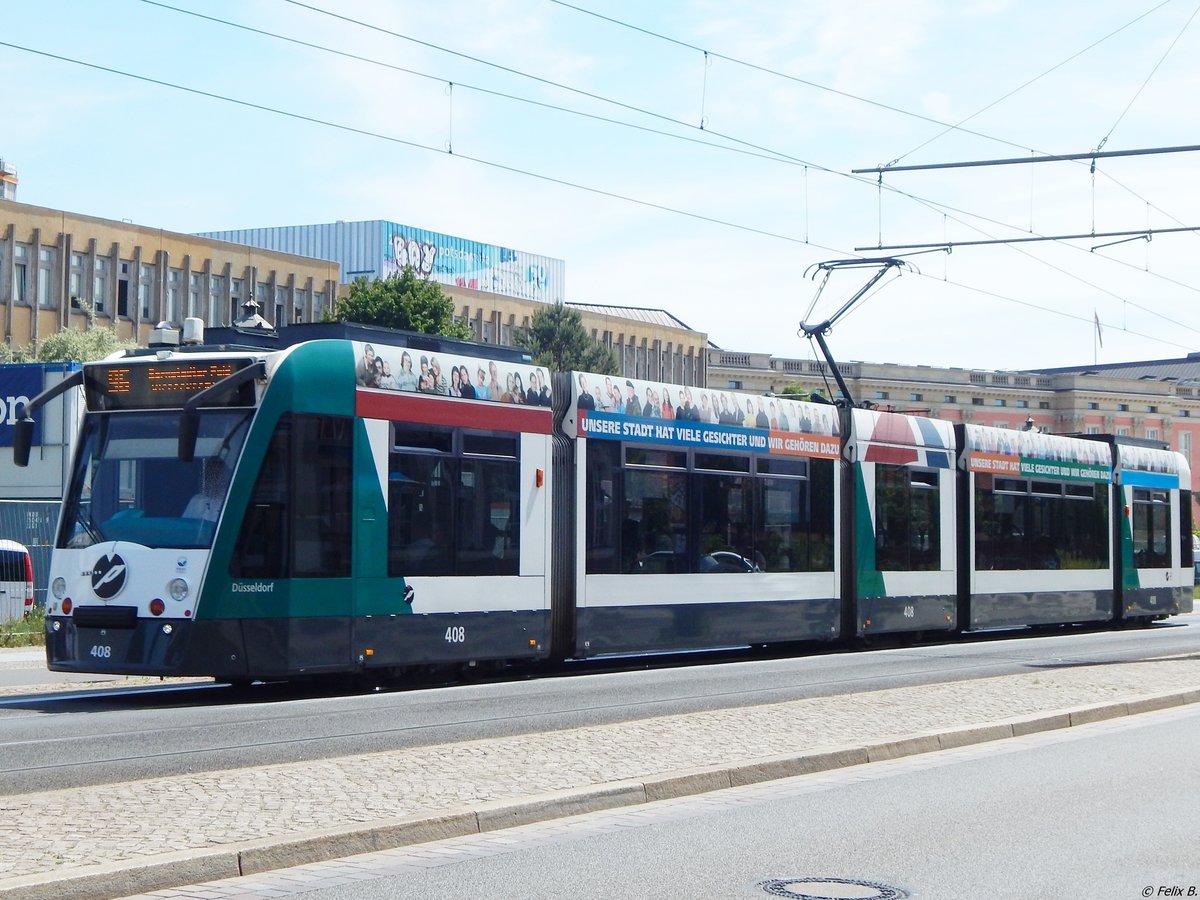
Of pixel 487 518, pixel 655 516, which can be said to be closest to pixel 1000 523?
pixel 655 516

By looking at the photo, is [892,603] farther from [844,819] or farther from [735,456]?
[844,819]

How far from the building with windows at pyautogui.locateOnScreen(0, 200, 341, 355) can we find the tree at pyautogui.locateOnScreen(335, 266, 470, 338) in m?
14.4

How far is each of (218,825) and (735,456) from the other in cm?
1322

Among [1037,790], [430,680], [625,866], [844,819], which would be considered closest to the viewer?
[625,866]

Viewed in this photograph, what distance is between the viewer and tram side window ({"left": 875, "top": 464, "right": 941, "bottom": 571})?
22989 millimetres

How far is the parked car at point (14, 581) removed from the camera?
27.4 meters

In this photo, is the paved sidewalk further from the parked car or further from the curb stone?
the parked car

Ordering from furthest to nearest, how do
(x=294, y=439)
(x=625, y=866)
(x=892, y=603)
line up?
(x=892, y=603) < (x=294, y=439) < (x=625, y=866)

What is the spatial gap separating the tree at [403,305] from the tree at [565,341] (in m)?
14.1

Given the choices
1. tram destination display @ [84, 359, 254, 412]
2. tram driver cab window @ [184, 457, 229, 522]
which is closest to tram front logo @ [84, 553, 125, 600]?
tram driver cab window @ [184, 457, 229, 522]

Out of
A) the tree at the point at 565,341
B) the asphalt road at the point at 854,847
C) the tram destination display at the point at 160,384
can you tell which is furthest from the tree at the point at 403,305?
the asphalt road at the point at 854,847

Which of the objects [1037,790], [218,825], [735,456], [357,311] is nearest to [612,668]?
[735,456]

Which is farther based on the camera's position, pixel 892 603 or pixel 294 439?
pixel 892 603

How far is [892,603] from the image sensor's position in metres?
23.1
